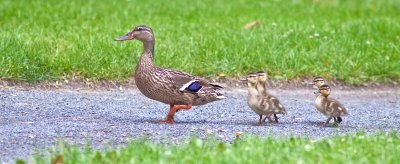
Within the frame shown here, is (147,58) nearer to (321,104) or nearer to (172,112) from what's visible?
(172,112)

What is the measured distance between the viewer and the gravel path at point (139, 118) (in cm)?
797

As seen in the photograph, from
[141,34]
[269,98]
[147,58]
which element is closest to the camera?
[269,98]

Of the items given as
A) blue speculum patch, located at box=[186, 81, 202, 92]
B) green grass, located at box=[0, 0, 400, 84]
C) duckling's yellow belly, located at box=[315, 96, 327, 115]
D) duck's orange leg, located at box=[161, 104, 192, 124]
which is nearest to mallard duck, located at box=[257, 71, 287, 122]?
duckling's yellow belly, located at box=[315, 96, 327, 115]

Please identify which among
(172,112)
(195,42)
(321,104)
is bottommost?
(195,42)

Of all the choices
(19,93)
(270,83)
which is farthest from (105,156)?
(270,83)

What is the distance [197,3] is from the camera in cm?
1664

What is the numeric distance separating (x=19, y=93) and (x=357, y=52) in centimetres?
464

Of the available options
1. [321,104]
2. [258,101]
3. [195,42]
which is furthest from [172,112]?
[195,42]

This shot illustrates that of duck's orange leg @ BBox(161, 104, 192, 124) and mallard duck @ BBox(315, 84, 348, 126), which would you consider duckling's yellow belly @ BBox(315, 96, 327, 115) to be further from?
duck's orange leg @ BBox(161, 104, 192, 124)

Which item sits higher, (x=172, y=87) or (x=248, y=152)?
(x=248, y=152)

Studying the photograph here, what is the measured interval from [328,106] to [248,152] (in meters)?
2.63

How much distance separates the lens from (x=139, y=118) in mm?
9445

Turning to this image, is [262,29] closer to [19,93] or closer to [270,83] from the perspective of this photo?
[270,83]

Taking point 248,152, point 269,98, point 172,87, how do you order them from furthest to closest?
1. point 269,98
2. point 172,87
3. point 248,152
